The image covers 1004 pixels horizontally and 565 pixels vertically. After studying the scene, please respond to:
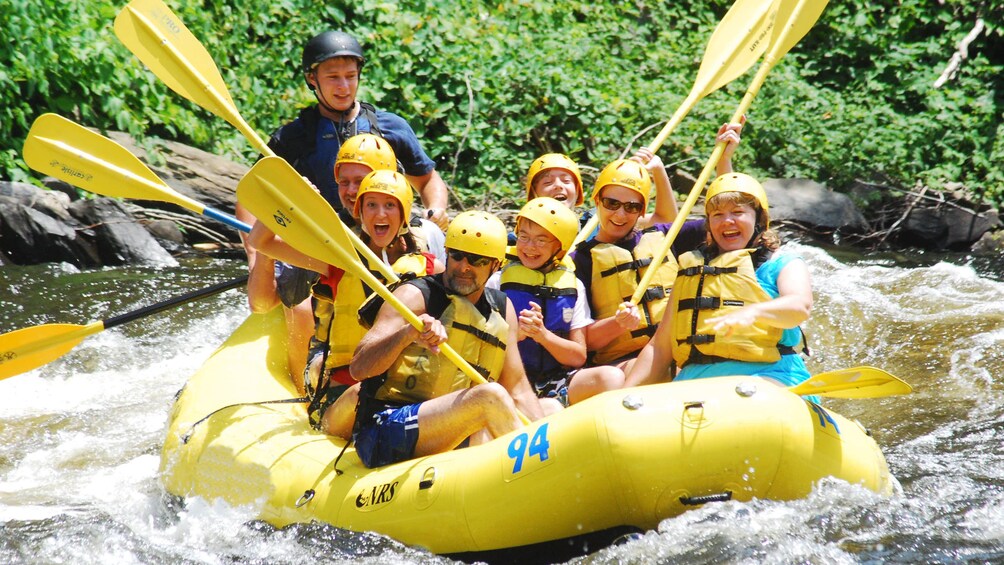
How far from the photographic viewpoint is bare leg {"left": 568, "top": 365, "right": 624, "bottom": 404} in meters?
4.21

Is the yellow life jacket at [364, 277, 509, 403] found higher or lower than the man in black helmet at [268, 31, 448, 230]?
lower

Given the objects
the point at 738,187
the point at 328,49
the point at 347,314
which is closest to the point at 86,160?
the point at 328,49

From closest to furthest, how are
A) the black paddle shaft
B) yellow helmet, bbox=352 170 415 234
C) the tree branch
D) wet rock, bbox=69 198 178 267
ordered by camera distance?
yellow helmet, bbox=352 170 415 234, the black paddle shaft, wet rock, bbox=69 198 178 267, the tree branch

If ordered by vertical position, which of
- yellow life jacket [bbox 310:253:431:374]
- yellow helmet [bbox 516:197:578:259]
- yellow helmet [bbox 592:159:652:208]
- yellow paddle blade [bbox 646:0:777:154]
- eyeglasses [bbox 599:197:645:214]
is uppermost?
yellow paddle blade [bbox 646:0:777:154]

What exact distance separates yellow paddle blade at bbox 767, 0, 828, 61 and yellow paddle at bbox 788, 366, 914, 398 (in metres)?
2.40

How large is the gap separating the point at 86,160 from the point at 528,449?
2767 mm

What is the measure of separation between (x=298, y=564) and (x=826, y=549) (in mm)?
1672

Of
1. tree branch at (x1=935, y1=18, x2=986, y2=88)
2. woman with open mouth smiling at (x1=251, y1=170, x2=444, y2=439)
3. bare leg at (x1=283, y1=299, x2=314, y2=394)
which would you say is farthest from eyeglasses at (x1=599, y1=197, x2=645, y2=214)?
tree branch at (x1=935, y1=18, x2=986, y2=88)

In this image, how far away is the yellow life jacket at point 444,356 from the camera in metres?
3.79

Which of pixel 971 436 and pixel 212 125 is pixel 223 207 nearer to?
pixel 212 125

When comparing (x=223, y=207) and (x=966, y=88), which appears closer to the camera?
(x=223, y=207)

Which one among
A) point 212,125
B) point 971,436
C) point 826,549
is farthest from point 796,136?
point 826,549

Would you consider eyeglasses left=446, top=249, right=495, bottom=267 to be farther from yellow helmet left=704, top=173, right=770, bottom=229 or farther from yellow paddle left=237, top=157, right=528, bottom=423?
yellow helmet left=704, top=173, right=770, bottom=229

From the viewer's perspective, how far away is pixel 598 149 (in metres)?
10.3
